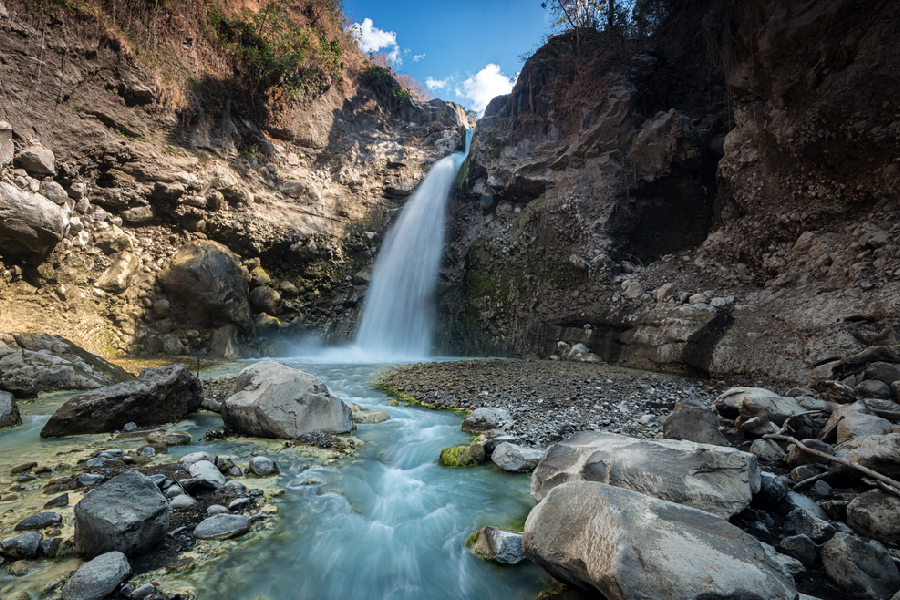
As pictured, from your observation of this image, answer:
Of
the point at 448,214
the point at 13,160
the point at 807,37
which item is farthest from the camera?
the point at 448,214

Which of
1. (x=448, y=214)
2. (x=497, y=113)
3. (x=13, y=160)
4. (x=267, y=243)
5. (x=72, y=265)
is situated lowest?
(x=72, y=265)

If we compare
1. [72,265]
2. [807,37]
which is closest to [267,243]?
[72,265]

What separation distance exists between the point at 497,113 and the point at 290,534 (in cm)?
1757

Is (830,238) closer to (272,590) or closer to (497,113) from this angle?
(272,590)

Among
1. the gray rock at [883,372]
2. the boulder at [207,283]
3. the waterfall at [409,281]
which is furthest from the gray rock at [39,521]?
the waterfall at [409,281]

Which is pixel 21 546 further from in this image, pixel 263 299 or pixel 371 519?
pixel 263 299

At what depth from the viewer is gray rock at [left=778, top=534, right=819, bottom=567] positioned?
225cm

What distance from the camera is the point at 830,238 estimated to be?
783 centimetres

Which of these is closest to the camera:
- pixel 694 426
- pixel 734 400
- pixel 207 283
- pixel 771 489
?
pixel 771 489

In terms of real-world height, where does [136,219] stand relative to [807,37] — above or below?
below

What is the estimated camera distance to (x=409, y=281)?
49.0 ft

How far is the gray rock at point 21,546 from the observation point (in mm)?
2252

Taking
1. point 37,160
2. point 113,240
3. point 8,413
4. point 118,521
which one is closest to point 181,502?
point 118,521

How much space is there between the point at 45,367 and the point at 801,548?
922 cm
